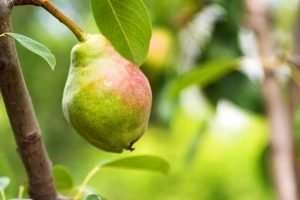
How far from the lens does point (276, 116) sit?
1.64 m

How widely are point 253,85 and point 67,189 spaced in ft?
3.06

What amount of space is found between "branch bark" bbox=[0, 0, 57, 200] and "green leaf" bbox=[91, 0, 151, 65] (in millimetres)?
122

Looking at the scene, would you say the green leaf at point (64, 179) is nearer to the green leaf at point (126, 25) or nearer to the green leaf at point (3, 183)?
the green leaf at point (3, 183)

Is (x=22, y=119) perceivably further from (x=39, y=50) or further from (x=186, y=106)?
(x=186, y=106)

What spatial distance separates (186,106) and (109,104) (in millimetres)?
2240

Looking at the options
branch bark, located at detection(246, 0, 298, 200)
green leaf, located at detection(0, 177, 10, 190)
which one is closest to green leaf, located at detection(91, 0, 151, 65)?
green leaf, located at detection(0, 177, 10, 190)

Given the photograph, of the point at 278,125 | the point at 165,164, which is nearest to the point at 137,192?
the point at 278,125

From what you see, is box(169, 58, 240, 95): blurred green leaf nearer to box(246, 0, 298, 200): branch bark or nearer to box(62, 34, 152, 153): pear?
box(246, 0, 298, 200): branch bark

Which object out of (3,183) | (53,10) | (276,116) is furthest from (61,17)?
(276,116)

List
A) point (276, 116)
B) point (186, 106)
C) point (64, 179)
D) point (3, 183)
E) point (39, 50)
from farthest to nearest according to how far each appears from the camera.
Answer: point (186, 106)
point (276, 116)
point (64, 179)
point (3, 183)
point (39, 50)

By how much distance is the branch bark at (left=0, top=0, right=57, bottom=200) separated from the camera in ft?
2.73

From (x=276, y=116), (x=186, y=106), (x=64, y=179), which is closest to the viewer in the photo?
(x=64, y=179)

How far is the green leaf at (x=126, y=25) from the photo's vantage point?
3.09ft

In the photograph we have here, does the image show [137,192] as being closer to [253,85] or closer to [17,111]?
[253,85]
